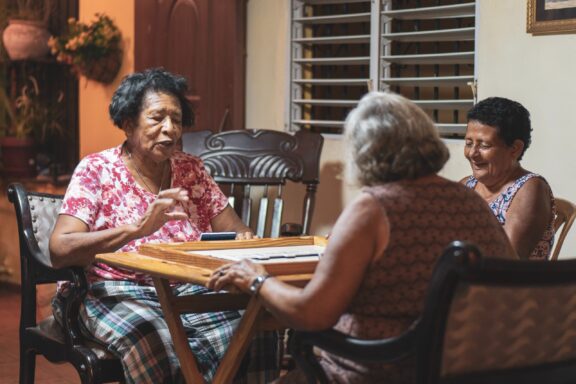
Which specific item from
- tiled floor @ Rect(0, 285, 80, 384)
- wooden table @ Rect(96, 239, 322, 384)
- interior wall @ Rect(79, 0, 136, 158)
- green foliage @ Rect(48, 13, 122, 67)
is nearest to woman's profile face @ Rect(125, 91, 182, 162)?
wooden table @ Rect(96, 239, 322, 384)

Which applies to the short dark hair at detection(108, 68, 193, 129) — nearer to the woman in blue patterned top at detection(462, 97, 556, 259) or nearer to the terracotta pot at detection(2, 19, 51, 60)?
the woman in blue patterned top at detection(462, 97, 556, 259)

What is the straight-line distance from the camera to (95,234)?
10.2 ft

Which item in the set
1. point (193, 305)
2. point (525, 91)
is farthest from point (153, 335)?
point (525, 91)

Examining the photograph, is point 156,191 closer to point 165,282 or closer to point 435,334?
point 165,282

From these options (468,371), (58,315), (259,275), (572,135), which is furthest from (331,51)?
(468,371)

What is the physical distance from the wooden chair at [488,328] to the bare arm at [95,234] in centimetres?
96

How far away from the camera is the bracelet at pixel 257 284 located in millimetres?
2357

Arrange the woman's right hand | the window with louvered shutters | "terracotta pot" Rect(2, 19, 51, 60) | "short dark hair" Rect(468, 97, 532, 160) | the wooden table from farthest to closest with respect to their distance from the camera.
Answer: "terracotta pot" Rect(2, 19, 51, 60) < the window with louvered shutters < "short dark hair" Rect(468, 97, 532, 160) < the woman's right hand < the wooden table

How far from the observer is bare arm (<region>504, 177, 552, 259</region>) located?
321 centimetres

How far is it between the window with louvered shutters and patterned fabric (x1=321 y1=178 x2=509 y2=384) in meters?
2.08

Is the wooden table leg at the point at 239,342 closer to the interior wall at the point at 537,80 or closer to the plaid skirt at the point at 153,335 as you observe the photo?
the plaid skirt at the point at 153,335

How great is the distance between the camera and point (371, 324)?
87.0 inches

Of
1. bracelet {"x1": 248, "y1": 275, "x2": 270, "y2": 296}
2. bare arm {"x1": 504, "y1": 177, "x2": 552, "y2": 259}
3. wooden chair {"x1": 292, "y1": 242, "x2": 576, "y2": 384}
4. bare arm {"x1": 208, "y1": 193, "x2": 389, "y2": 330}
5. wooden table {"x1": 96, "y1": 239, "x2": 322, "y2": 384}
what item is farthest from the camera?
bare arm {"x1": 504, "y1": 177, "x2": 552, "y2": 259}

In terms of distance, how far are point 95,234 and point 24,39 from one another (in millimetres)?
3656
